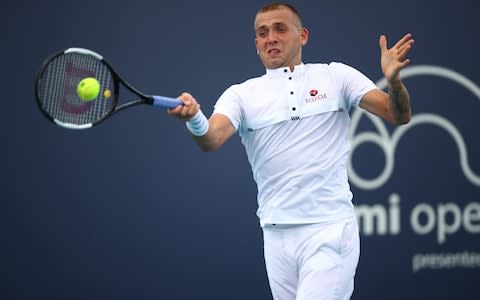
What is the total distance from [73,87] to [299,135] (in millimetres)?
1044

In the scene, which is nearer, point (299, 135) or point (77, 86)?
point (77, 86)

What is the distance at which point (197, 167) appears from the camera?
21.5 feet

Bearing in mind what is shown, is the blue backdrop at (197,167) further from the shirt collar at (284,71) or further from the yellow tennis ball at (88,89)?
the yellow tennis ball at (88,89)

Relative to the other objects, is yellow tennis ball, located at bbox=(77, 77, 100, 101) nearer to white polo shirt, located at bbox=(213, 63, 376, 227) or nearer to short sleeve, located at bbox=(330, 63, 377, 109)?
white polo shirt, located at bbox=(213, 63, 376, 227)

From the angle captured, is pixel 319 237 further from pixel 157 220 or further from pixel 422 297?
pixel 422 297

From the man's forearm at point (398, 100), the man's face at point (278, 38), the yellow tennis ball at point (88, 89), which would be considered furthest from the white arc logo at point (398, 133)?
the yellow tennis ball at point (88, 89)

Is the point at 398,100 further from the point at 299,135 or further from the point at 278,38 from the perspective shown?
the point at 278,38

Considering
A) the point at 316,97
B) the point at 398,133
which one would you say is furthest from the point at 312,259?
the point at 398,133

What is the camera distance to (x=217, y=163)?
6.60m

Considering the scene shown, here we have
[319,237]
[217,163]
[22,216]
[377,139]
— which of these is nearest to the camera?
[319,237]

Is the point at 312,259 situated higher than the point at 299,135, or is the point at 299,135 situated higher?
the point at 299,135

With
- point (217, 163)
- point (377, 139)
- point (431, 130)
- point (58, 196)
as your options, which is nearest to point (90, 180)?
point (58, 196)

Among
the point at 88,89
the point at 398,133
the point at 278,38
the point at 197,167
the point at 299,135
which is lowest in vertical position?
the point at 197,167

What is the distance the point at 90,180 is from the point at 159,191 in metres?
0.46
